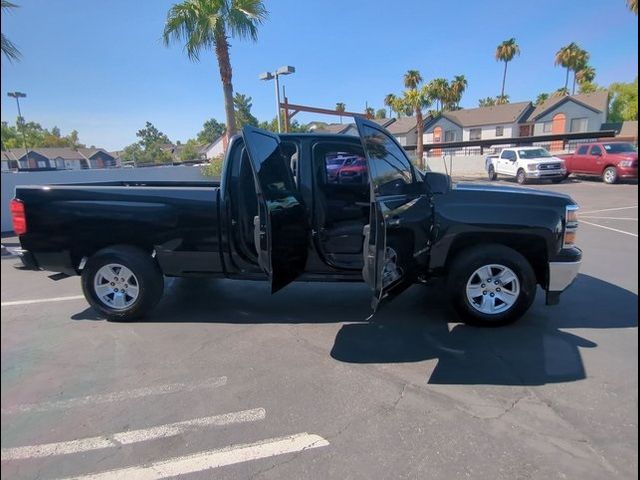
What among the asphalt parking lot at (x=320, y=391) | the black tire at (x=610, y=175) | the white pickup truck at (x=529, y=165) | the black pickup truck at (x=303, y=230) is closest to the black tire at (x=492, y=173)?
the white pickup truck at (x=529, y=165)

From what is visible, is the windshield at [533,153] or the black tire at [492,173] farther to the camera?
the black tire at [492,173]

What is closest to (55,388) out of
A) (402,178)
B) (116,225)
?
(116,225)

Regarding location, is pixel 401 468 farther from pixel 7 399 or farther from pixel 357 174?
pixel 357 174

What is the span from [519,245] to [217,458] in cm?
325

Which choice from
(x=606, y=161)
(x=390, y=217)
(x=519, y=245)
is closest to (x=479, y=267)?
(x=519, y=245)

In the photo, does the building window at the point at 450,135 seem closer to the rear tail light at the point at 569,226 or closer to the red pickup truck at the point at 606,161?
the red pickup truck at the point at 606,161

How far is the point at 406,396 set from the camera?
2.97 m

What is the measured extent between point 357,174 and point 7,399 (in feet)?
12.9

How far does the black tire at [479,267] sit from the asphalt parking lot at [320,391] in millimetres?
177

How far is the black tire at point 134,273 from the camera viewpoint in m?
4.24

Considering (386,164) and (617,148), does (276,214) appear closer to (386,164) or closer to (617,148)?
(386,164)

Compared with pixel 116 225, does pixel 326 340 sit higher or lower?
lower

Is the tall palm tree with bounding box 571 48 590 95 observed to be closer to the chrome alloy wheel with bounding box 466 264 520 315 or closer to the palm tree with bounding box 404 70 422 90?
the palm tree with bounding box 404 70 422 90

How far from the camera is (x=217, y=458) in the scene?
2.42m
